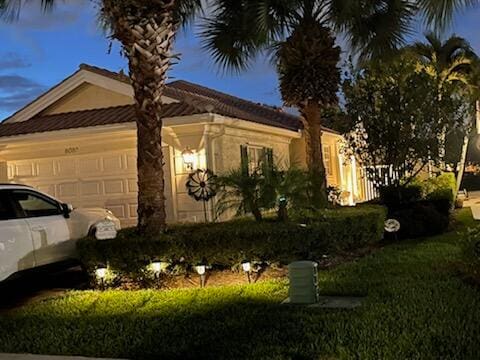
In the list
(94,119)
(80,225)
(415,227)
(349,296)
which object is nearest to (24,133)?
(94,119)

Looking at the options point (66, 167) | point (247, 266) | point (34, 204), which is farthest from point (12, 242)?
point (66, 167)

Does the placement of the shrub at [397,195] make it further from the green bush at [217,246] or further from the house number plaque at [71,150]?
the house number plaque at [71,150]

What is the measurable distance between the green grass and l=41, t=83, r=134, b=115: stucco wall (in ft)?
28.4

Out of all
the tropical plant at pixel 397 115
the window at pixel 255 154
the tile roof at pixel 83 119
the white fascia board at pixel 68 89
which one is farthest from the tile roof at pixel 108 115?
the tropical plant at pixel 397 115

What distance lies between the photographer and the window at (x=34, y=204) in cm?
923

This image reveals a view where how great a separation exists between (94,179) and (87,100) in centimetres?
255

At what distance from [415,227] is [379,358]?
9417 millimetres

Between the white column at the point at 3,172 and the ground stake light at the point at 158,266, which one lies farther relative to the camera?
the white column at the point at 3,172

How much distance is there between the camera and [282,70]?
586 inches

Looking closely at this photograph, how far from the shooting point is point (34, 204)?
9688 mm

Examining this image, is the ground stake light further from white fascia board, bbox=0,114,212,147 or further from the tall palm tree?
the tall palm tree

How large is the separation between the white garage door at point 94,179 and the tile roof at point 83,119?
953mm

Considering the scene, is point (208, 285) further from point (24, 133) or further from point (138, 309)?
point (24, 133)

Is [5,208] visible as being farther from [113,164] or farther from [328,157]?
[328,157]
